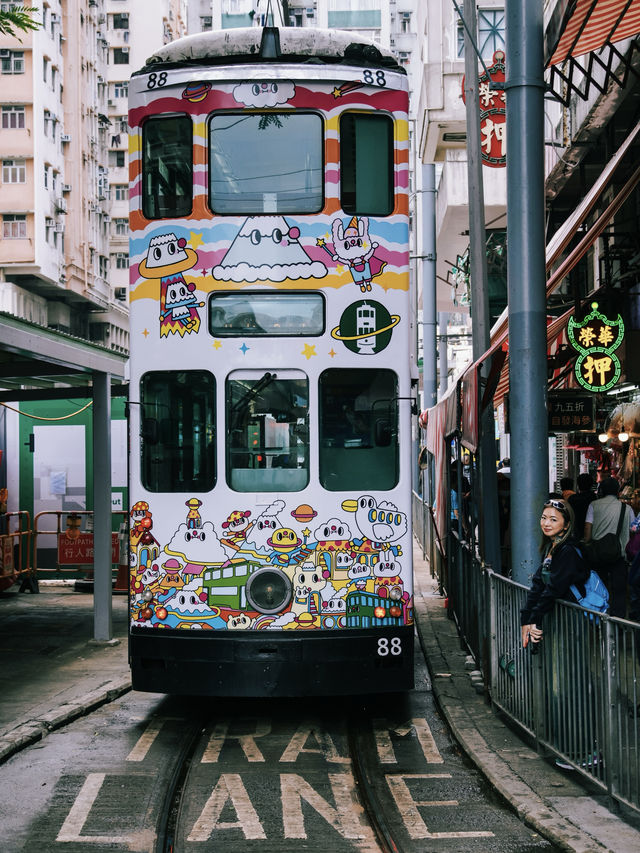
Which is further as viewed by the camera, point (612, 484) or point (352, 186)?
point (612, 484)

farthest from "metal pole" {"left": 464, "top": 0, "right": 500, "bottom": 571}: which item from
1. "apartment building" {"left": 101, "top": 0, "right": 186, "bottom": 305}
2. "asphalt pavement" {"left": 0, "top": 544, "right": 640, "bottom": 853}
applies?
"apartment building" {"left": 101, "top": 0, "right": 186, "bottom": 305}

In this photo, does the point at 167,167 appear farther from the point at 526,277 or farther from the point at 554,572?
the point at 554,572

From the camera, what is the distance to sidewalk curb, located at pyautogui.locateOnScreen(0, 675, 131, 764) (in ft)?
27.8

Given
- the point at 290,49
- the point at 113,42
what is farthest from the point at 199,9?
the point at 290,49

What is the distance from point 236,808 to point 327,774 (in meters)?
1.06

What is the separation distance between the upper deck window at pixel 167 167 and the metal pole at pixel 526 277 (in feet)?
8.84

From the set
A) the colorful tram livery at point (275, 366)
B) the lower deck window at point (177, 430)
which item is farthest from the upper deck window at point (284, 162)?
the lower deck window at point (177, 430)

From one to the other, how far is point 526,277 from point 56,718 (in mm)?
5397

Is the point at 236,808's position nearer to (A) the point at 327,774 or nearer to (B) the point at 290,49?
(A) the point at 327,774

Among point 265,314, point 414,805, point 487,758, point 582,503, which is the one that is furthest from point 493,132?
point 414,805

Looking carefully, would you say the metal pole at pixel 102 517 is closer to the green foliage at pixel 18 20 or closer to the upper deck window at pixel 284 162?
the upper deck window at pixel 284 162

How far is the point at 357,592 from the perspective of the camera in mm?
8836

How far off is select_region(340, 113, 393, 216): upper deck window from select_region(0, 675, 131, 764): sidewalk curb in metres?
4.89

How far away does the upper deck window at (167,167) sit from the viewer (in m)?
A: 9.16
